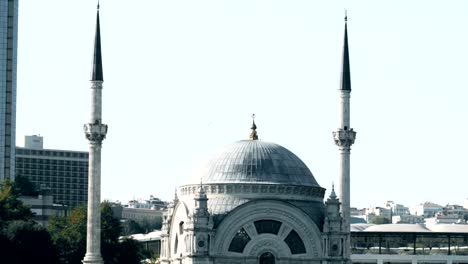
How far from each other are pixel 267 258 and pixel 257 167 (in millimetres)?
6431

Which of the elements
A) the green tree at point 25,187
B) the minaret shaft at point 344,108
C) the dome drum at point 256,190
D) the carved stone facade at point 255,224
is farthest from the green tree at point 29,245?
the green tree at point 25,187

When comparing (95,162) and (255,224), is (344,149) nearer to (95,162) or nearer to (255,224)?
(255,224)

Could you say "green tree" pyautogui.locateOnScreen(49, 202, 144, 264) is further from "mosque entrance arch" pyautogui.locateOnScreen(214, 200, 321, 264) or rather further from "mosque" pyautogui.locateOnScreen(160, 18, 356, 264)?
"mosque entrance arch" pyautogui.locateOnScreen(214, 200, 321, 264)

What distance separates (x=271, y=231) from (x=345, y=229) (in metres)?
5.40

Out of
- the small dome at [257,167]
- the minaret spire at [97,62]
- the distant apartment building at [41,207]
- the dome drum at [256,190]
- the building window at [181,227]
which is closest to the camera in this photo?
the minaret spire at [97,62]

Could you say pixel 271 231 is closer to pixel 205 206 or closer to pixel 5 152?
pixel 205 206

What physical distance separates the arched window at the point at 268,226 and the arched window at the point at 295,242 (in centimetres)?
104

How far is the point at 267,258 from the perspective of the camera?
106000mm

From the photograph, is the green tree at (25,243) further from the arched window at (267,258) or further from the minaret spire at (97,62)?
the arched window at (267,258)

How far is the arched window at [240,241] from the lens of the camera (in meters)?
106

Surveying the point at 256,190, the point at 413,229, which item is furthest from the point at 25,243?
the point at 413,229

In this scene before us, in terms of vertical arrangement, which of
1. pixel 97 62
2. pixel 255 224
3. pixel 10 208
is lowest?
pixel 255 224

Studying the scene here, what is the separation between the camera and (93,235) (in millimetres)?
104062

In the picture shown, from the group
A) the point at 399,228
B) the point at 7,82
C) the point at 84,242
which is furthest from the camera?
the point at 399,228
